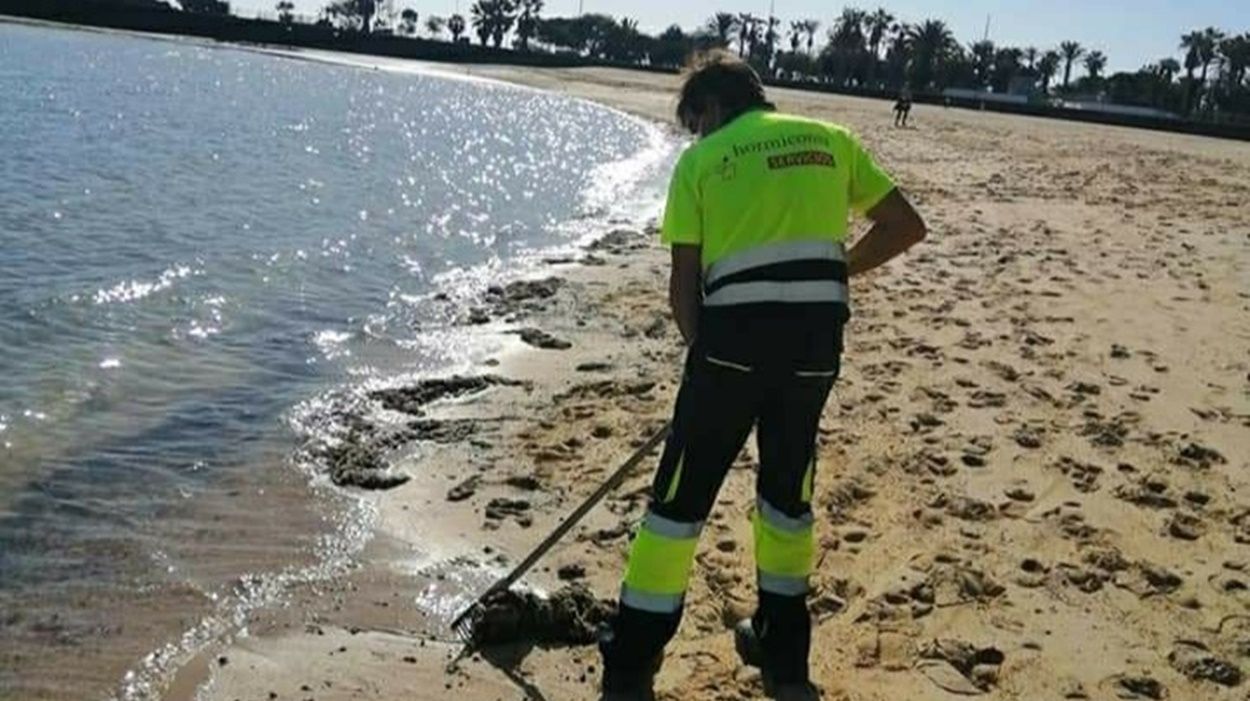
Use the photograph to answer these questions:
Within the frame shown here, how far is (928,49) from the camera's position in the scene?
121m

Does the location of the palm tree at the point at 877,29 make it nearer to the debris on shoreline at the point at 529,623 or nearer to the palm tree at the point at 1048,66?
the palm tree at the point at 1048,66

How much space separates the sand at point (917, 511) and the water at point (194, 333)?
0.60m

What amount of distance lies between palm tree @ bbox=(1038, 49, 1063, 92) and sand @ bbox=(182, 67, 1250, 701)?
120775 mm

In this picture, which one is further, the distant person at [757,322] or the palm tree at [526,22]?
the palm tree at [526,22]

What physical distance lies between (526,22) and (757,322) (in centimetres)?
15164

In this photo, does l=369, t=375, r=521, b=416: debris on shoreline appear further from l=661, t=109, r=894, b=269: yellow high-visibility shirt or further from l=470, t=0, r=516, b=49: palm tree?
l=470, t=0, r=516, b=49: palm tree

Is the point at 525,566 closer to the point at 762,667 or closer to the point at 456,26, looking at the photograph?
the point at 762,667

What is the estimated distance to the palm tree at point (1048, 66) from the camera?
12388 cm

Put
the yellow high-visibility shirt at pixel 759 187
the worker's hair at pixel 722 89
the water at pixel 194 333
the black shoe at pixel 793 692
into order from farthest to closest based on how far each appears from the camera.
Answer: the water at pixel 194 333, the black shoe at pixel 793 692, the worker's hair at pixel 722 89, the yellow high-visibility shirt at pixel 759 187

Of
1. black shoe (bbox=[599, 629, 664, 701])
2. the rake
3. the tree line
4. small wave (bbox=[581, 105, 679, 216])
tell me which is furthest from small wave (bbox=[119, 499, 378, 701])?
the tree line

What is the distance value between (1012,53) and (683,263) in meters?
131

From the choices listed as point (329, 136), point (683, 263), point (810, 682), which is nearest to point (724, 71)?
point (683, 263)

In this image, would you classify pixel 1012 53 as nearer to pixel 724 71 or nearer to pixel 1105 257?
pixel 1105 257

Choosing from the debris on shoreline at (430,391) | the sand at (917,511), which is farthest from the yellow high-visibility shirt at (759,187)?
the debris on shoreline at (430,391)
